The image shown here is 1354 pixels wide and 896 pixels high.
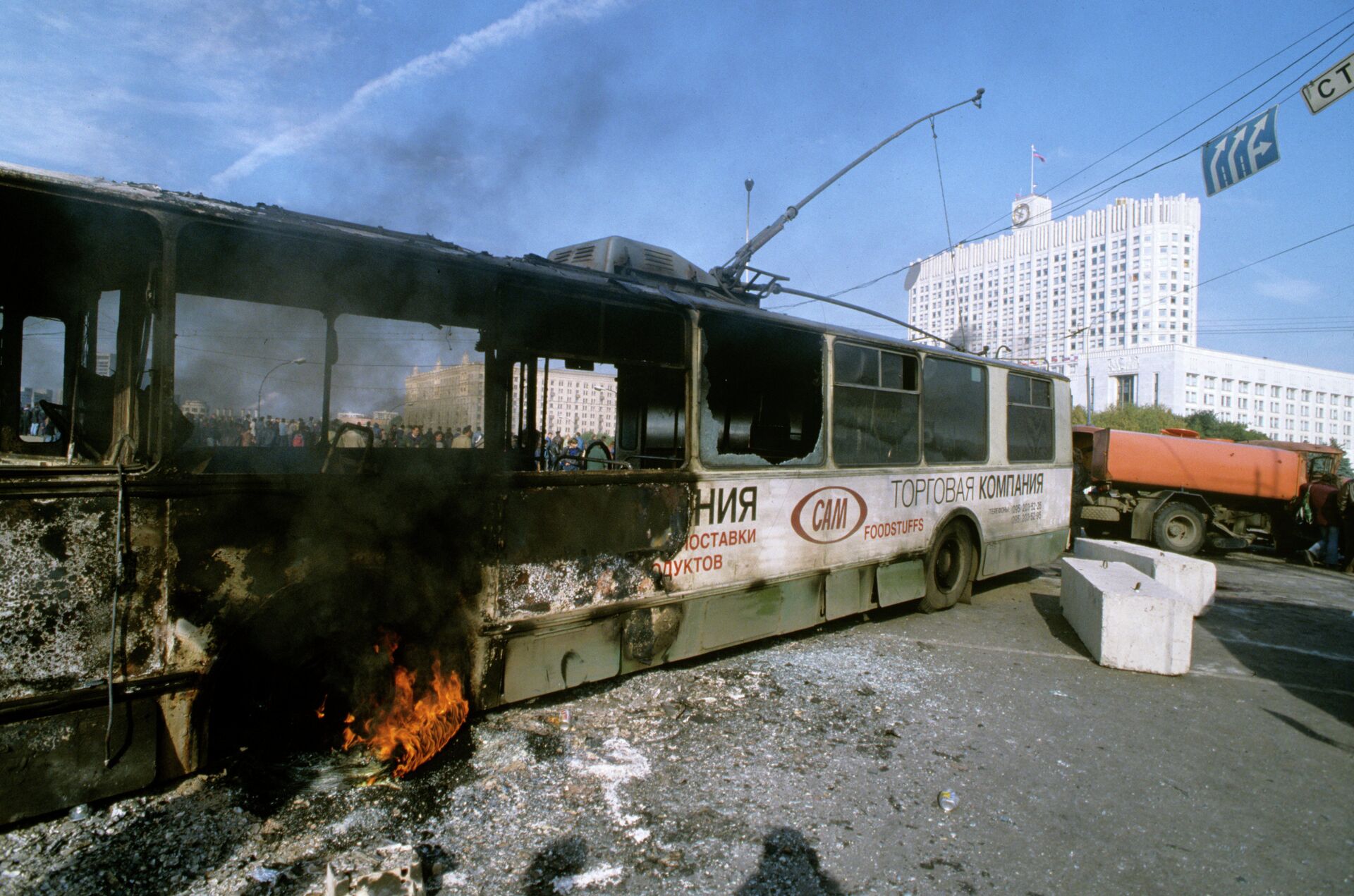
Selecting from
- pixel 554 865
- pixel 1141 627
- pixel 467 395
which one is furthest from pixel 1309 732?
pixel 467 395

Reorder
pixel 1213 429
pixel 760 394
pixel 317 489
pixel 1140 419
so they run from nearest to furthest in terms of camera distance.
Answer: pixel 317 489, pixel 760 394, pixel 1140 419, pixel 1213 429

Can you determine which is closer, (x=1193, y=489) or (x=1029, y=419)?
(x=1029, y=419)

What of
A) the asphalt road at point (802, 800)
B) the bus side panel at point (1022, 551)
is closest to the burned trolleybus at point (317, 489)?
the asphalt road at point (802, 800)

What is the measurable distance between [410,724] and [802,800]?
211cm

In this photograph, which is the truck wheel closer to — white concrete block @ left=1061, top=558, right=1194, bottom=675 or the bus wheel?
the bus wheel

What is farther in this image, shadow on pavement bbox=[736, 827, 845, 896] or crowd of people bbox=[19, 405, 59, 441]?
crowd of people bbox=[19, 405, 59, 441]

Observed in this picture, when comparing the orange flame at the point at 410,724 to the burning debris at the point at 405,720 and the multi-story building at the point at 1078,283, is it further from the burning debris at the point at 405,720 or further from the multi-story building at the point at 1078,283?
the multi-story building at the point at 1078,283

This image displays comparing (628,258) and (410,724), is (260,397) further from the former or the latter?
(628,258)

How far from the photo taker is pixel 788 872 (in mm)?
2957

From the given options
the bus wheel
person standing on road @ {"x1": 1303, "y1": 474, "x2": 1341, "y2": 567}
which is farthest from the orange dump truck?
the bus wheel

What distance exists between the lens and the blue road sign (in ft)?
27.4

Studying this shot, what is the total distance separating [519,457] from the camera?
174 inches

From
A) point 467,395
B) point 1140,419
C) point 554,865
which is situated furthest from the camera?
point 1140,419

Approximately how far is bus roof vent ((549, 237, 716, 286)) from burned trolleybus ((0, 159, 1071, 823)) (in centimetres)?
96
